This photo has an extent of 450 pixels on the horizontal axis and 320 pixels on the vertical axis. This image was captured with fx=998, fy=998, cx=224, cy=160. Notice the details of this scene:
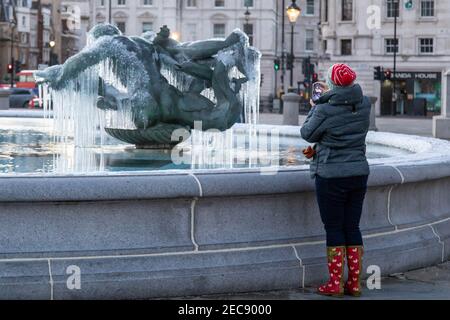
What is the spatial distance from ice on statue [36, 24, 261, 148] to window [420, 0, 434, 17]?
182 ft

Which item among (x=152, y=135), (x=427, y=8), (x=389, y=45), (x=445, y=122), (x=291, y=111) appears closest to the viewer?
(x=152, y=135)

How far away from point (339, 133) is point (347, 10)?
62.1 metres

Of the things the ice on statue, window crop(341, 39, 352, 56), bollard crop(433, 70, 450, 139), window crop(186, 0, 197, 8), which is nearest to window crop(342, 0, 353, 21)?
window crop(341, 39, 352, 56)

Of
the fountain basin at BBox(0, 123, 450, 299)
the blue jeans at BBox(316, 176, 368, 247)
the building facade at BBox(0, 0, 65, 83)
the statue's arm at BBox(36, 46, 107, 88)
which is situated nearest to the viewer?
the fountain basin at BBox(0, 123, 450, 299)

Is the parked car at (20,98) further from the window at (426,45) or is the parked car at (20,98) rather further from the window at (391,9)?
the window at (426,45)

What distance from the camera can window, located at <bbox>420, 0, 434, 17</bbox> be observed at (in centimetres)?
6644

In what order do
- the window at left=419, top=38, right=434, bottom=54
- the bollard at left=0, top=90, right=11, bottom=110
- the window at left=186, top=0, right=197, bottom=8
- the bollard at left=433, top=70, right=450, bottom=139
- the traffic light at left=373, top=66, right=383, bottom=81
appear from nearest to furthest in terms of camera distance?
1. the bollard at left=0, top=90, right=11, bottom=110
2. the bollard at left=433, top=70, right=450, bottom=139
3. the traffic light at left=373, top=66, right=383, bottom=81
4. the window at left=419, top=38, right=434, bottom=54
5. the window at left=186, top=0, right=197, bottom=8

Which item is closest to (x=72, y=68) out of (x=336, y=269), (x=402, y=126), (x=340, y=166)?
(x=340, y=166)

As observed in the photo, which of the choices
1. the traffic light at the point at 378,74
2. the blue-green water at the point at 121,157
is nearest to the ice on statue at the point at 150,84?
the blue-green water at the point at 121,157

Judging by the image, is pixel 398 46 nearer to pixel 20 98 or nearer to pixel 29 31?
pixel 20 98

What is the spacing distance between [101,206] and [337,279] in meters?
Answer: 1.88

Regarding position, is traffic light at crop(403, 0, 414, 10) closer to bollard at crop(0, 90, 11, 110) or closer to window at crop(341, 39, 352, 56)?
window at crop(341, 39, 352, 56)

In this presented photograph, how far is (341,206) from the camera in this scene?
24.8ft

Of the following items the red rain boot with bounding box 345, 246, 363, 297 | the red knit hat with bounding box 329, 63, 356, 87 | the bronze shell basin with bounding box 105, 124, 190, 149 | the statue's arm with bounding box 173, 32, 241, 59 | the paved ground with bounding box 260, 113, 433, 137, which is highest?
the statue's arm with bounding box 173, 32, 241, 59
